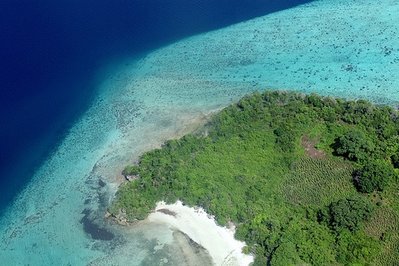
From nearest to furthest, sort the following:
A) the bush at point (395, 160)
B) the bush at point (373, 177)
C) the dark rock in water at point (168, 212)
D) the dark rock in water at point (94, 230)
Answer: the bush at point (373, 177) → the bush at point (395, 160) → the dark rock in water at point (94, 230) → the dark rock in water at point (168, 212)

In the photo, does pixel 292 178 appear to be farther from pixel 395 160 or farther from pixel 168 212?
pixel 168 212

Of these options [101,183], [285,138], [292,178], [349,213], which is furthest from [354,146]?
[101,183]

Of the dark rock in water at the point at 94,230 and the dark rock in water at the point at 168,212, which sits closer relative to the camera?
the dark rock in water at the point at 94,230

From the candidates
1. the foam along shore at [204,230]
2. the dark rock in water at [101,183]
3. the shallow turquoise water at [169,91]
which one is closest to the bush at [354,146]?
the shallow turquoise water at [169,91]

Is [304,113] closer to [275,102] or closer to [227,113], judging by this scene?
[275,102]

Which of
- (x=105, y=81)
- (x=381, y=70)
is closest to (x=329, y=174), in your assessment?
(x=381, y=70)

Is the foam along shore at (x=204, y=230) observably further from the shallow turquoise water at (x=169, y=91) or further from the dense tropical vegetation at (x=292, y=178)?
the shallow turquoise water at (x=169, y=91)
